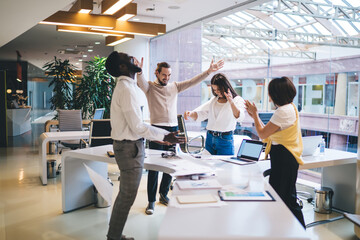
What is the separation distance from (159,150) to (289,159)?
65.1 inches

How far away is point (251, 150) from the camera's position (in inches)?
128

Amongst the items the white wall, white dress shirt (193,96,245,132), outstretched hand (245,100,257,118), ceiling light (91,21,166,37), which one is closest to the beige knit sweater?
white dress shirt (193,96,245,132)

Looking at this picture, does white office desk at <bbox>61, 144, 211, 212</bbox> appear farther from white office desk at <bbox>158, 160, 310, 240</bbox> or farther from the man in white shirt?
white office desk at <bbox>158, 160, 310, 240</bbox>

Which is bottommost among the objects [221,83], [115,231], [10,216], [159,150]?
[10,216]

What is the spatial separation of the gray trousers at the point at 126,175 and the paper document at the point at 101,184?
140cm

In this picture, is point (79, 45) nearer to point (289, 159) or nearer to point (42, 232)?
point (42, 232)

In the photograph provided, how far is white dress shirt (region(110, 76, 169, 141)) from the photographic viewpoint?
2.74m

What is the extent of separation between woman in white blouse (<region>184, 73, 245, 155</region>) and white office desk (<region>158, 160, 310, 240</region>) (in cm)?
156

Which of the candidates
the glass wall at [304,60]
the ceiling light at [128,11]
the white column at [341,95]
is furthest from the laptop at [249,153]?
the ceiling light at [128,11]

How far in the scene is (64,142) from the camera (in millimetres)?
6324

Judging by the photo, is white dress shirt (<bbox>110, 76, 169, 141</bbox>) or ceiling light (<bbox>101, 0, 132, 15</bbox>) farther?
ceiling light (<bbox>101, 0, 132, 15</bbox>)

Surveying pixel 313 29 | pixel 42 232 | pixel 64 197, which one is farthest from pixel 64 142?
pixel 313 29

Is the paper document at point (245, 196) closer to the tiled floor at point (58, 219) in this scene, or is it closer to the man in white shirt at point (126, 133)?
the man in white shirt at point (126, 133)

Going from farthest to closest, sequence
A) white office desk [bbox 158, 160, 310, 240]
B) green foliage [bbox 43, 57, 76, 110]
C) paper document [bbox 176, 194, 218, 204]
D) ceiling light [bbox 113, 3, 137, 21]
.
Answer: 1. green foliage [bbox 43, 57, 76, 110]
2. ceiling light [bbox 113, 3, 137, 21]
3. paper document [bbox 176, 194, 218, 204]
4. white office desk [bbox 158, 160, 310, 240]
